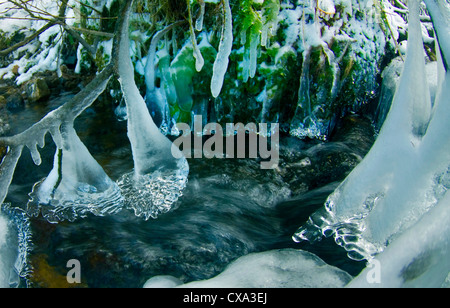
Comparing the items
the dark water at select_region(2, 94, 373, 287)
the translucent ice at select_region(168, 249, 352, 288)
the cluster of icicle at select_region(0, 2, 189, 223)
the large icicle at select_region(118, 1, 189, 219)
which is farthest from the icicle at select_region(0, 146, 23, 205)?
the translucent ice at select_region(168, 249, 352, 288)

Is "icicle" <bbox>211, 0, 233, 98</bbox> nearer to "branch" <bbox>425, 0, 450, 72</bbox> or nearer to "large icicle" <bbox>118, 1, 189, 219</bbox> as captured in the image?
"large icicle" <bbox>118, 1, 189, 219</bbox>

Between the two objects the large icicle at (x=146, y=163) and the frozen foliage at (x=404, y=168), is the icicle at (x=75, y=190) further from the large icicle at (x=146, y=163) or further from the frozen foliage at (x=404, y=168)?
the frozen foliage at (x=404, y=168)

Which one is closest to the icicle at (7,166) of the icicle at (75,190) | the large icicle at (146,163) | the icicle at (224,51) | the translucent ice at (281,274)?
the icicle at (75,190)

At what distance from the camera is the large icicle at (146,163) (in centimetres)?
277

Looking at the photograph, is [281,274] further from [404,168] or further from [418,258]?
[404,168]

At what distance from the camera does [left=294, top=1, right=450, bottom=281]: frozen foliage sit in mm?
2086

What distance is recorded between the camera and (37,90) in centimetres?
682

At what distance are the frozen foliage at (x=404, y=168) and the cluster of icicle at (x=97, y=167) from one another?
1.70 metres

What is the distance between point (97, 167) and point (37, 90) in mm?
4698
